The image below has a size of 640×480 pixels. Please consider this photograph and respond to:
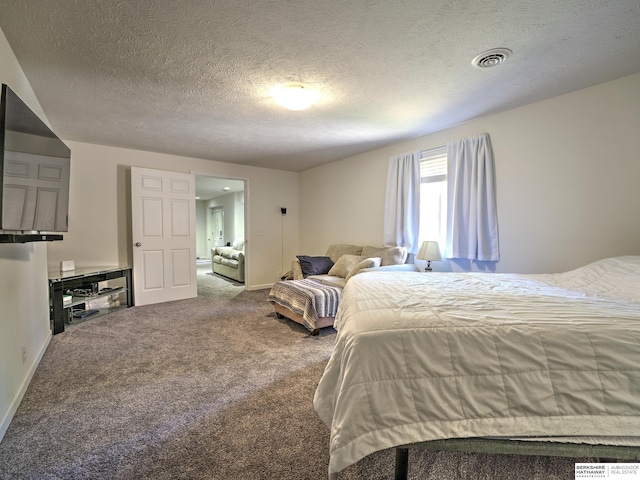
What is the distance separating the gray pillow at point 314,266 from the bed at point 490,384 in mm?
3125

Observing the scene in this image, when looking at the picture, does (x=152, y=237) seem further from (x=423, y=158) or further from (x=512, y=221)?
(x=512, y=221)

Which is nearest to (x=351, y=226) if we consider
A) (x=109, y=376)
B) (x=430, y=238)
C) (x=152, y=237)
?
(x=430, y=238)

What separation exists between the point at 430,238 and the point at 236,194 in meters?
6.77

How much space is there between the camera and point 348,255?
422 centimetres

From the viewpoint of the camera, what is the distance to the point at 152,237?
14.5 feet

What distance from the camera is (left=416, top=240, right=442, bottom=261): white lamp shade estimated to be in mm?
3299

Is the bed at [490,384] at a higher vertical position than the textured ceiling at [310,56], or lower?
lower

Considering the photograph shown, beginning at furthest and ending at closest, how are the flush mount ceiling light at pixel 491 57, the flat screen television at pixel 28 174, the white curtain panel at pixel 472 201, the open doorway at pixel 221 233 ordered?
the open doorway at pixel 221 233
the white curtain panel at pixel 472 201
the flush mount ceiling light at pixel 491 57
the flat screen television at pixel 28 174

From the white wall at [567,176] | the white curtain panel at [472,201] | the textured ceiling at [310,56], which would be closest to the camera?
the textured ceiling at [310,56]

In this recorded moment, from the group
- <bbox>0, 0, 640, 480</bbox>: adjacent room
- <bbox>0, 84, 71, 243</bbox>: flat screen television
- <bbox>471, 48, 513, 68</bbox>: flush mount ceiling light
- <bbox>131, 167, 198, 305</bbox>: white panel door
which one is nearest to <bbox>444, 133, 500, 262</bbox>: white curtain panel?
<bbox>0, 0, 640, 480</bbox>: adjacent room

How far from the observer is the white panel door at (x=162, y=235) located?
4285 mm

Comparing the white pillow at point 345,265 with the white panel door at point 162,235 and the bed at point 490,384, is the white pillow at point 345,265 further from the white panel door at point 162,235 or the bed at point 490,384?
the bed at point 490,384

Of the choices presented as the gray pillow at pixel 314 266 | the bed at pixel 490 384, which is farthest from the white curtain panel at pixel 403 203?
the bed at pixel 490 384

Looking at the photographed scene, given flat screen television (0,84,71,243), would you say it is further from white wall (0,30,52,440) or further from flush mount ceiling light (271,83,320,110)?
flush mount ceiling light (271,83,320,110)
